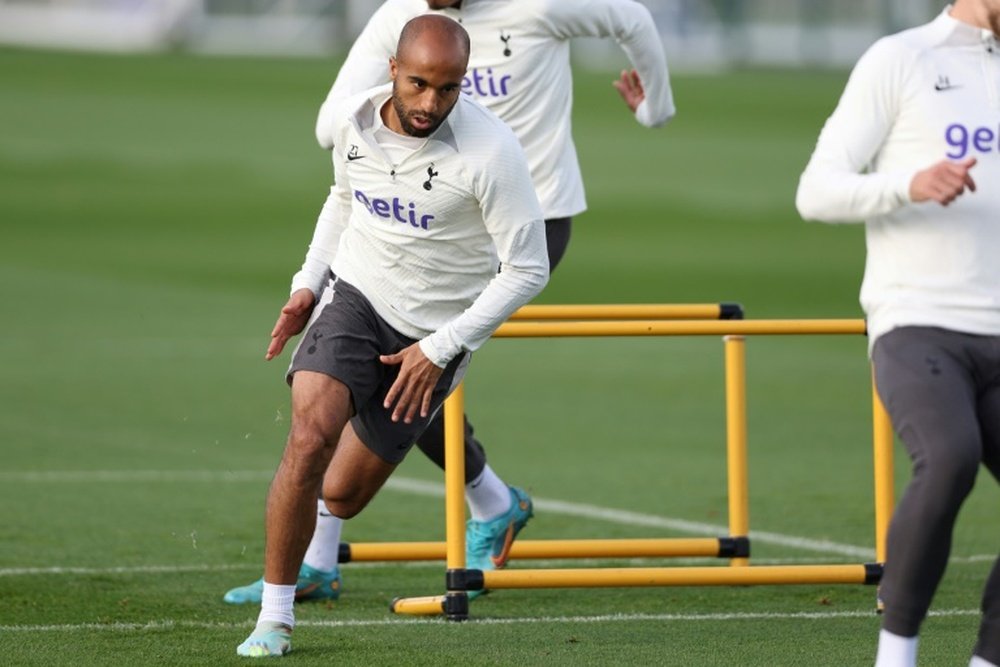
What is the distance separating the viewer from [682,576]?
899 cm

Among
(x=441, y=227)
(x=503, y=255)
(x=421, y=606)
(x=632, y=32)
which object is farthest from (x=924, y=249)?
(x=632, y=32)

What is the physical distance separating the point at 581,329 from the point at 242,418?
780cm

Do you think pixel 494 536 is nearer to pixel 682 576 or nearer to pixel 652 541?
pixel 652 541

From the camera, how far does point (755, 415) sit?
16875 millimetres

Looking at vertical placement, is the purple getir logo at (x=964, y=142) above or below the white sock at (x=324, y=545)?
above

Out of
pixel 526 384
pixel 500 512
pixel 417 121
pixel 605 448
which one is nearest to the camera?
pixel 417 121

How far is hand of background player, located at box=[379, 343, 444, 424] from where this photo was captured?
298 inches

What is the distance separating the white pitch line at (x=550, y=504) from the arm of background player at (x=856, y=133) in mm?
4576

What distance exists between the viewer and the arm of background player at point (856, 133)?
20.6 ft

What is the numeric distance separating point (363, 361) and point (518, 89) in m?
2.06

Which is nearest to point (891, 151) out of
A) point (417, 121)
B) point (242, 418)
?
point (417, 121)

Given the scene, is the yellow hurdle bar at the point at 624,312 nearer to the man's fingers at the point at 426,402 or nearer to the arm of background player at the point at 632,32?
the arm of background player at the point at 632,32

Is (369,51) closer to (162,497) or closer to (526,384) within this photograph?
(162,497)

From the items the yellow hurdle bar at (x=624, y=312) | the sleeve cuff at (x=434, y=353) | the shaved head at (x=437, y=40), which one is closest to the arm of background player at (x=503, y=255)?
the sleeve cuff at (x=434, y=353)
